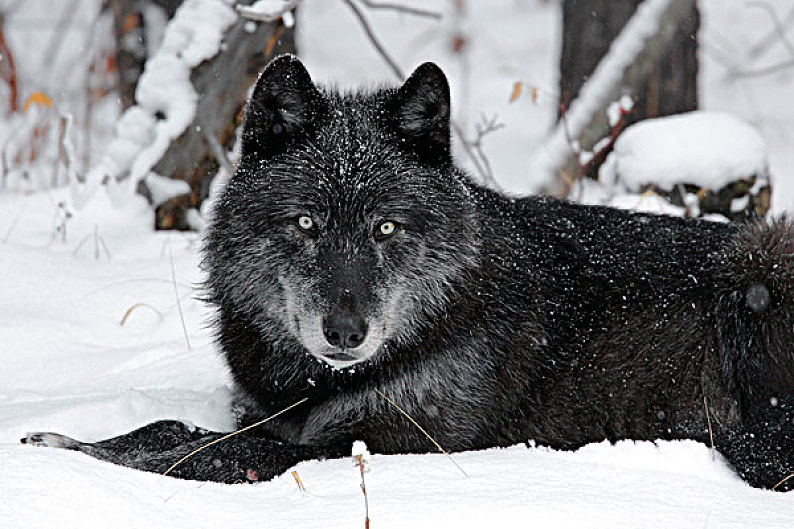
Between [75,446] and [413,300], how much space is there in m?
1.35

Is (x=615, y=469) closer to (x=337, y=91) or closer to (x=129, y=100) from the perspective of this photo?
(x=337, y=91)

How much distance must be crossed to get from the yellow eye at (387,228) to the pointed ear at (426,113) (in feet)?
1.12

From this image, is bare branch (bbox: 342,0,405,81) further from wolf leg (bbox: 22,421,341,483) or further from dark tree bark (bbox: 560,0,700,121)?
wolf leg (bbox: 22,421,341,483)

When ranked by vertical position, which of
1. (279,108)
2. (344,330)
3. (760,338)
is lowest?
(760,338)

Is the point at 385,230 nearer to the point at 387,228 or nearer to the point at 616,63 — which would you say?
the point at 387,228

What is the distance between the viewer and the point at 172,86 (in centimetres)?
656

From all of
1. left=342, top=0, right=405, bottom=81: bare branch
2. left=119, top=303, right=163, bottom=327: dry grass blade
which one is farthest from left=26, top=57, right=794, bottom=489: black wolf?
left=342, top=0, right=405, bottom=81: bare branch

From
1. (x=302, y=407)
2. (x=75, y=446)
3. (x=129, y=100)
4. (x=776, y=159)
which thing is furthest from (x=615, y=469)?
(x=776, y=159)

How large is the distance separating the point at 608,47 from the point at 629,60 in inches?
54.0

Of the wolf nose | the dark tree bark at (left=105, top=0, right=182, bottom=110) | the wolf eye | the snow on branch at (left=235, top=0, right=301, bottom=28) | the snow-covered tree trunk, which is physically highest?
the snow on branch at (left=235, top=0, right=301, bottom=28)

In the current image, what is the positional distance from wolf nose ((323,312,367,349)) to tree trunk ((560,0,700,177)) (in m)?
4.98

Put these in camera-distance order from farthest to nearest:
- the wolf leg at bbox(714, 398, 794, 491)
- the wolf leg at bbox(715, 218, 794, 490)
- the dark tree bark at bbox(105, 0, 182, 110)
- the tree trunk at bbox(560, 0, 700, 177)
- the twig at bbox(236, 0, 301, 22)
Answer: the dark tree bark at bbox(105, 0, 182, 110), the tree trunk at bbox(560, 0, 700, 177), the twig at bbox(236, 0, 301, 22), the wolf leg at bbox(715, 218, 794, 490), the wolf leg at bbox(714, 398, 794, 491)

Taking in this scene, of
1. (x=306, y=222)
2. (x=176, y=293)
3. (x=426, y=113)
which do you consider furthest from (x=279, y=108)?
(x=176, y=293)

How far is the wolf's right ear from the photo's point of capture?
11.4ft
